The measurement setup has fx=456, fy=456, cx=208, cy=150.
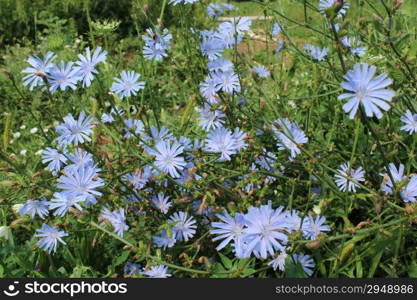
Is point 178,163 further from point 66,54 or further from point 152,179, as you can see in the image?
point 66,54

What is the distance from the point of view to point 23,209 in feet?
5.09

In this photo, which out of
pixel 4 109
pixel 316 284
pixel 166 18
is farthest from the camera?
pixel 166 18

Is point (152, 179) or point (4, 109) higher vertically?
point (4, 109)

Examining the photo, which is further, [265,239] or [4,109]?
[4,109]

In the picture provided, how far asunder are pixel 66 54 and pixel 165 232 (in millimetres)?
2635

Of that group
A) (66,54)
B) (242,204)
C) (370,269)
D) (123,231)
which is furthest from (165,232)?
(66,54)

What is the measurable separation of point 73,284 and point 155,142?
1.90 ft

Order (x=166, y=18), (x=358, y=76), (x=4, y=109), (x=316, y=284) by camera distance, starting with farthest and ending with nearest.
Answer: (x=166, y=18) < (x=4, y=109) < (x=316, y=284) < (x=358, y=76)

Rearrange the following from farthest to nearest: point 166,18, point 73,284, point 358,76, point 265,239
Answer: point 166,18, point 73,284, point 265,239, point 358,76

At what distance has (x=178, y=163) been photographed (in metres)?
1.53

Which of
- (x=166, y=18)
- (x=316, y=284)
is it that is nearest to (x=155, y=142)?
(x=316, y=284)

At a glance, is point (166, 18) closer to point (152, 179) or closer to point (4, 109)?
point (4, 109)

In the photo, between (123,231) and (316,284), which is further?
(123,231)

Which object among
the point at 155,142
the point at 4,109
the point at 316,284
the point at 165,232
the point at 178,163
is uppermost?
the point at 4,109
